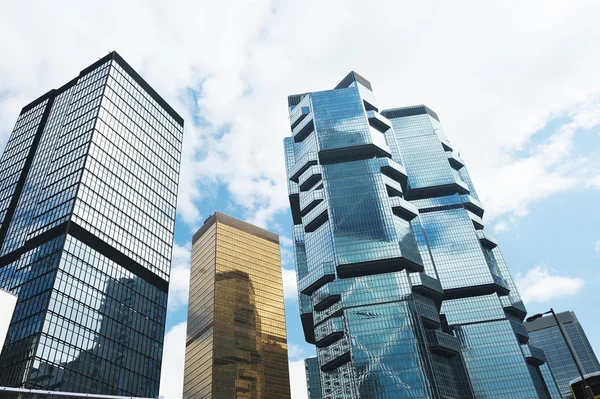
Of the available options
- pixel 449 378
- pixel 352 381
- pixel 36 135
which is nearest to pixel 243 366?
pixel 352 381

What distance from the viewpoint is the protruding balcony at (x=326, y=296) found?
487 ft

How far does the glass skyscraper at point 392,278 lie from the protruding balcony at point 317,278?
33 centimetres

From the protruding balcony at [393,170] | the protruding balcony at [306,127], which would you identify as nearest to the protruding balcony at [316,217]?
the protruding balcony at [393,170]

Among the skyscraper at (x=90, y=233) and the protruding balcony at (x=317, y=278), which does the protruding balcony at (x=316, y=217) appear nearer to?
the protruding balcony at (x=317, y=278)

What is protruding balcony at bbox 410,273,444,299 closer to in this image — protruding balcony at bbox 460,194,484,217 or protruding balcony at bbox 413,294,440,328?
protruding balcony at bbox 413,294,440,328

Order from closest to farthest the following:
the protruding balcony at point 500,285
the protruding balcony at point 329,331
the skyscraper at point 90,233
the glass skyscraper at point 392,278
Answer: the skyscraper at point 90,233 → the glass skyscraper at point 392,278 → the protruding balcony at point 329,331 → the protruding balcony at point 500,285

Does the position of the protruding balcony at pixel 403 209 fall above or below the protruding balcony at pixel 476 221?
below

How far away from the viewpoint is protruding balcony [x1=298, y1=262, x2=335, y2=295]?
501 ft

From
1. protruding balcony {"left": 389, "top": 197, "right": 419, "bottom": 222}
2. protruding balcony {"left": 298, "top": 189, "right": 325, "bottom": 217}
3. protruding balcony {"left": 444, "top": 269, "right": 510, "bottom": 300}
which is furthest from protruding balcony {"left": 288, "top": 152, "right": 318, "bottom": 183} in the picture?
protruding balcony {"left": 444, "top": 269, "right": 510, "bottom": 300}

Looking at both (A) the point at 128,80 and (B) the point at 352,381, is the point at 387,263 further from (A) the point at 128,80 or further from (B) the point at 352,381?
(A) the point at 128,80

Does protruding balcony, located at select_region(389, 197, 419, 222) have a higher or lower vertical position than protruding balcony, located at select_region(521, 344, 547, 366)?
higher

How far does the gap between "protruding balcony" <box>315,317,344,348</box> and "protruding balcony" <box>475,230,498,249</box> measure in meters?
69.6

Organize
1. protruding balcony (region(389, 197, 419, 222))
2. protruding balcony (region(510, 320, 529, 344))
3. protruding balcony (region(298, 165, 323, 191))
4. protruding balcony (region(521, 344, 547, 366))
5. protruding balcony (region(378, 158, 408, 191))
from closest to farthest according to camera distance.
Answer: protruding balcony (region(521, 344, 547, 366))
protruding balcony (region(510, 320, 529, 344))
protruding balcony (region(389, 197, 419, 222))
protruding balcony (region(378, 158, 408, 191))
protruding balcony (region(298, 165, 323, 191))

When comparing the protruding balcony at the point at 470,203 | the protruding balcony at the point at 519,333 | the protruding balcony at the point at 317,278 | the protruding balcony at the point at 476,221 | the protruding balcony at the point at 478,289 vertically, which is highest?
the protruding balcony at the point at 470,203
